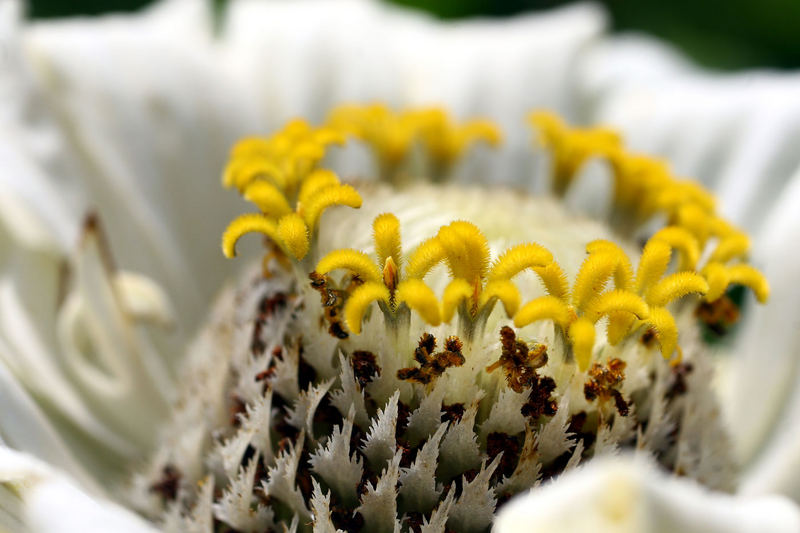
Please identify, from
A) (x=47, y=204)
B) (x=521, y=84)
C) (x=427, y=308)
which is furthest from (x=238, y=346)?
(x=521, y=84)

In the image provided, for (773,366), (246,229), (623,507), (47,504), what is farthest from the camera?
(773,366)

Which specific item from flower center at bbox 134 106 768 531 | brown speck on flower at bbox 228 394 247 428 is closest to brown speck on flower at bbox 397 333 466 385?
flower center at bbox 134 106 768 531

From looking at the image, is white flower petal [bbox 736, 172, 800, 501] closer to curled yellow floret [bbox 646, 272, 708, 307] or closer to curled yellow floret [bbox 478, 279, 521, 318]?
curled yellow floret [bbox 646, 272, 708, 307]

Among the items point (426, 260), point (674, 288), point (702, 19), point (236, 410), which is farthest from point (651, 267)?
point (702, 19)

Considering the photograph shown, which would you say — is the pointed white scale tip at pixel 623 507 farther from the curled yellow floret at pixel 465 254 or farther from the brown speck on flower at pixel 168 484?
the brown speck on flower at pixel 168 484

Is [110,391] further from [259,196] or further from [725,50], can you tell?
[725,50]

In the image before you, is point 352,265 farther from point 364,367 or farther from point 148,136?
point 148,136

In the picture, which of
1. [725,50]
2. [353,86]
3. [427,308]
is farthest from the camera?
[725,50]
